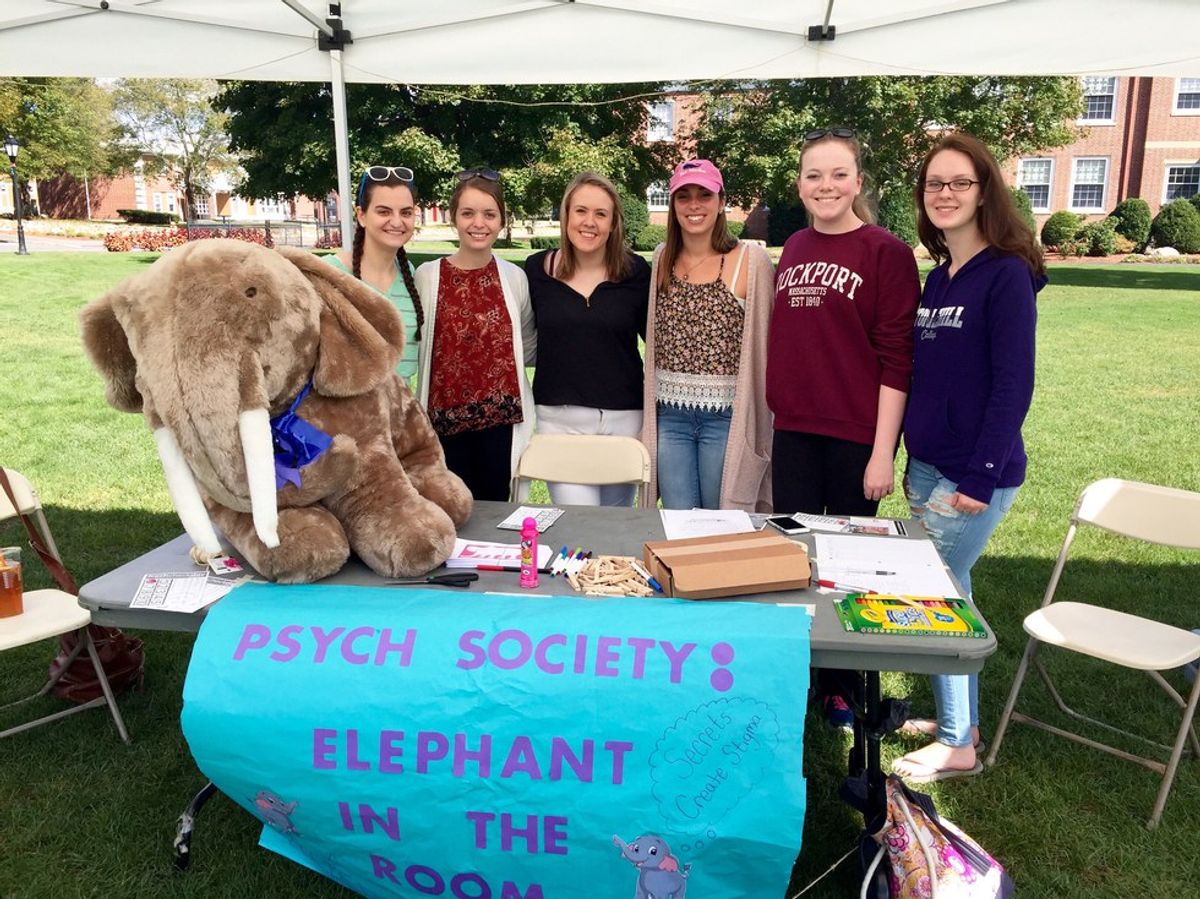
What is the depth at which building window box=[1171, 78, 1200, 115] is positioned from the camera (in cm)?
2803

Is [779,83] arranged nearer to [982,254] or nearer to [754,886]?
[982,254]

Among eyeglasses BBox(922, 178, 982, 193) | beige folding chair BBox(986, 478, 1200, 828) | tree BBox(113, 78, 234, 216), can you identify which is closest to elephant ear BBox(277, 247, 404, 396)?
eyeglasses BBox(922, 178, 982, 193)

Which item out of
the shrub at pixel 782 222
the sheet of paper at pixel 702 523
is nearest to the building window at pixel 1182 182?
the shrub at pixel 782 222

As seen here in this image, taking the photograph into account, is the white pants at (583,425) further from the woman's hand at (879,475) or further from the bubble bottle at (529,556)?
the bubble bottle at (529,556)

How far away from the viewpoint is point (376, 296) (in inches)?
97.8

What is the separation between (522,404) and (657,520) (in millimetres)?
862

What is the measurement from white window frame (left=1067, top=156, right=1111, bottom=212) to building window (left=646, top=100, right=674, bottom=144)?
12890mm

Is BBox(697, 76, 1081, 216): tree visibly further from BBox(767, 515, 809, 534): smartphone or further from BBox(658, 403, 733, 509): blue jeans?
BBox(767, 515, 809, 534): smartphone

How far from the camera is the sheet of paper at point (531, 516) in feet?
9.58

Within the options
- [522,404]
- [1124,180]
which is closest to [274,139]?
[522,404]

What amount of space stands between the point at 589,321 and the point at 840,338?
37.0 inches

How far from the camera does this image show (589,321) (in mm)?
3453

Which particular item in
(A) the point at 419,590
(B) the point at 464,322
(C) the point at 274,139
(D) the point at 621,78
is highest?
(C) the point at 274,139

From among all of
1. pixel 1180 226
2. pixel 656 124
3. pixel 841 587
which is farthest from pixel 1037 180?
pixel 841 587
